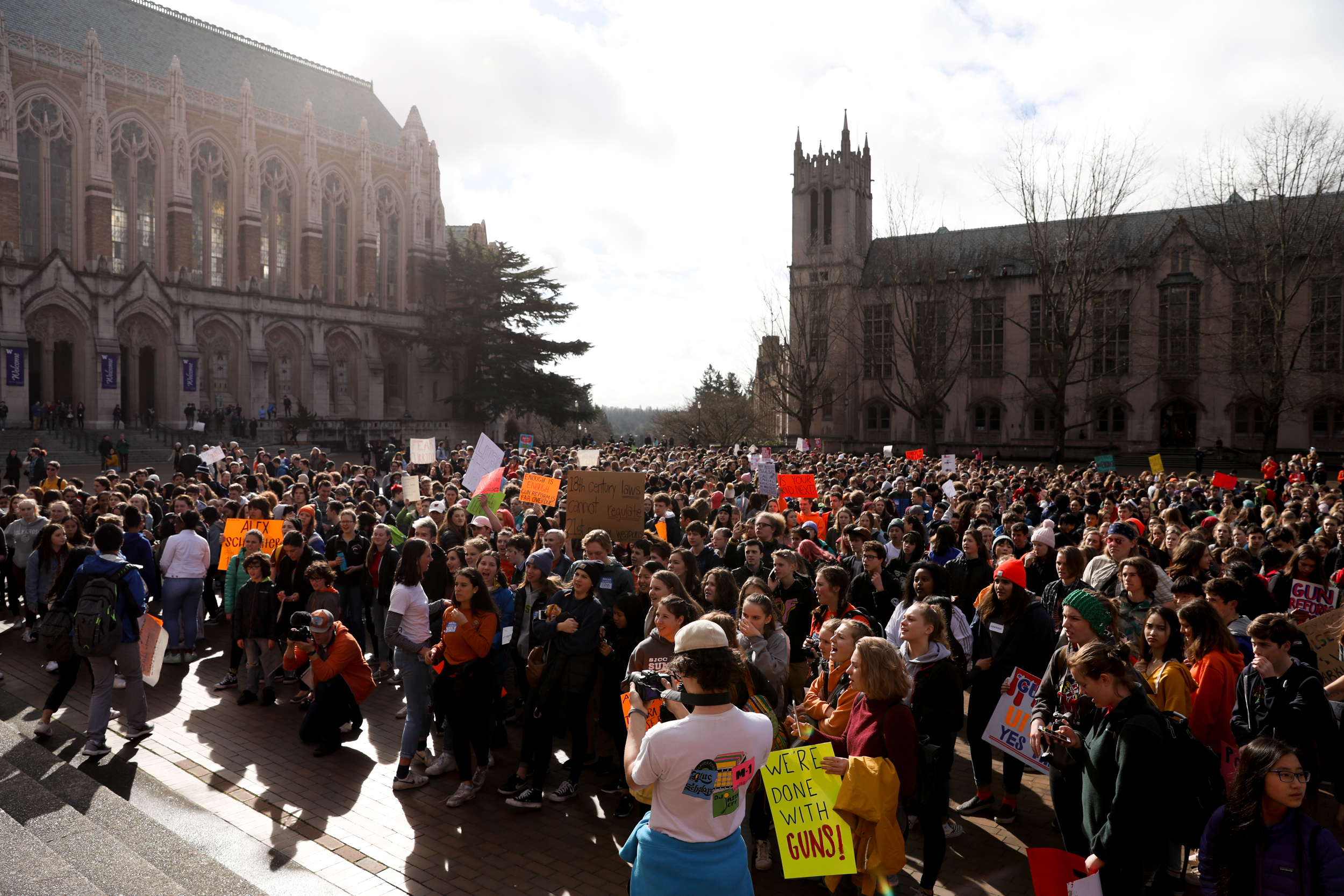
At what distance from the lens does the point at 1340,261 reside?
1656 inches

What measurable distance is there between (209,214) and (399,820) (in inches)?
1970

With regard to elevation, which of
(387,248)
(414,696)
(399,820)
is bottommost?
(399,820)

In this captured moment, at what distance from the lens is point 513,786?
22.5ft

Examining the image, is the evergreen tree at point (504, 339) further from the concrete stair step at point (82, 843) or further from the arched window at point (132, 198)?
the concrete stair step at point (82, 843)

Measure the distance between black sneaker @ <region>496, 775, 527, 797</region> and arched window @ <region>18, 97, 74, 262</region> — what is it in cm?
4616

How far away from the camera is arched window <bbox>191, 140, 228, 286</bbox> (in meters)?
47.0

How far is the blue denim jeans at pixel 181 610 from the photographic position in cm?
995

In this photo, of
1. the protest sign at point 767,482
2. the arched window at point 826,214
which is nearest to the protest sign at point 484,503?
the protest sign at point 767,482

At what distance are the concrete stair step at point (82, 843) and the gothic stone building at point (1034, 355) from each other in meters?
42.2

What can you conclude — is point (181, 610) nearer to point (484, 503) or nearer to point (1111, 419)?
point (484, 503)

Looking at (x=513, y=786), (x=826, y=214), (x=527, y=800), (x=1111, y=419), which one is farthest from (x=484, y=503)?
(x=826, y=214)

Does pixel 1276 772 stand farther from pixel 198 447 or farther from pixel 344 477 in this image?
pixel 198 447

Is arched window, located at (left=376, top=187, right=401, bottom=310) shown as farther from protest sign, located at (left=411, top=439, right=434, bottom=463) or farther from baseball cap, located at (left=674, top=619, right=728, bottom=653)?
baseball cap, located at (left=674, top=619, right=728, bottom=653)

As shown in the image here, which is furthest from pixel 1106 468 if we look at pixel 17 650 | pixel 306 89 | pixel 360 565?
pixel 306 89
